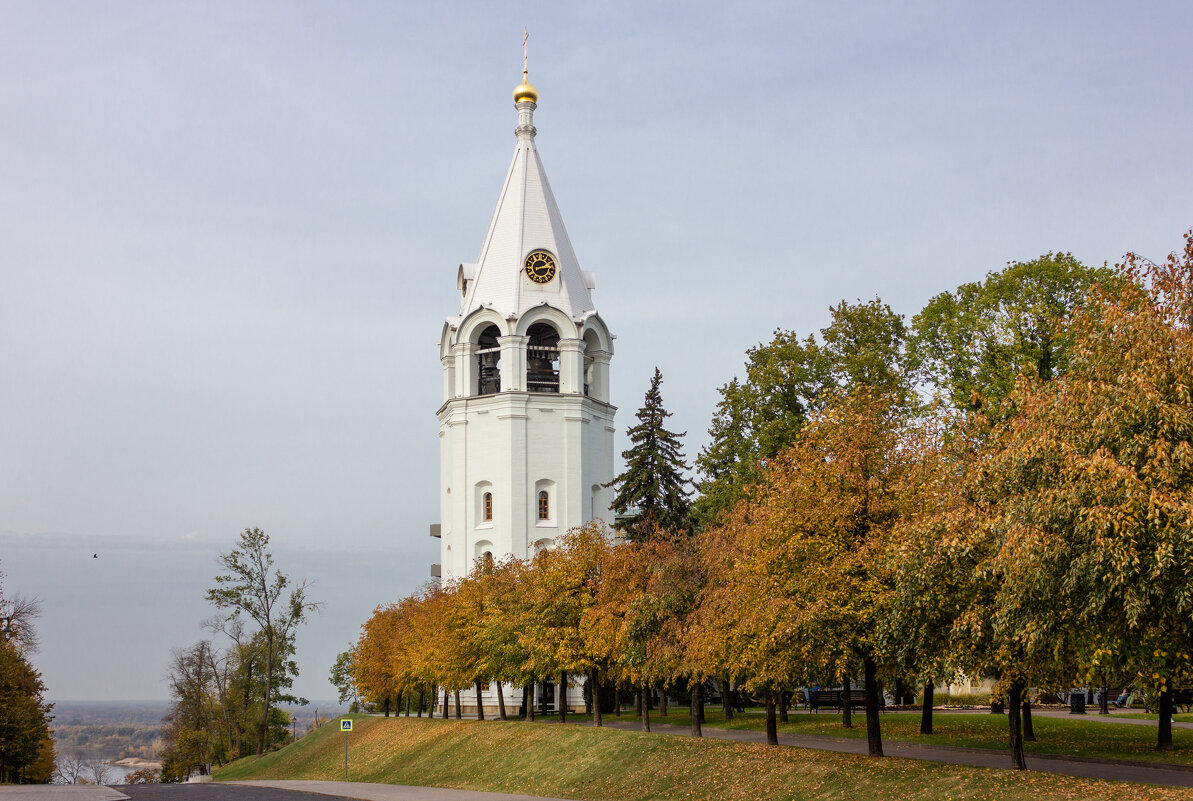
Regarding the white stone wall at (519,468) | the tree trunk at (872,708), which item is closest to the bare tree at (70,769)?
the white stone wall at (519,468)

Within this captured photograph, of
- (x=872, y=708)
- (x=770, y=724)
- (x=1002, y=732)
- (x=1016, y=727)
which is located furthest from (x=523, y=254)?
(x=1016, y=727)

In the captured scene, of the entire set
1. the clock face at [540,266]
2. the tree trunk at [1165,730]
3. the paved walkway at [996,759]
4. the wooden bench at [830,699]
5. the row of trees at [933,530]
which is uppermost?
the clock face at [540,266]

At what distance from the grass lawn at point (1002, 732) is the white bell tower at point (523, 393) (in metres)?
22.7

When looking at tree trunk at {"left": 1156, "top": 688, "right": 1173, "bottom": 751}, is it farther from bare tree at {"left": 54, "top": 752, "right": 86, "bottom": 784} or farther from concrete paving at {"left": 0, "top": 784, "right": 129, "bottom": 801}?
bare tree at {"left": 54, "top": 752, "right": 86, "bottom": 784}

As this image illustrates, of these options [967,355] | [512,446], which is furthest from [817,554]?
[512,446]

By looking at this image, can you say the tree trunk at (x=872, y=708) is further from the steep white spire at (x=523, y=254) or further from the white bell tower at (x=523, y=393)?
the steep white spire at (x=523, y=254)

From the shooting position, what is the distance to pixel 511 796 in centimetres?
3073

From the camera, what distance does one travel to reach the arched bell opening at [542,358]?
212ft

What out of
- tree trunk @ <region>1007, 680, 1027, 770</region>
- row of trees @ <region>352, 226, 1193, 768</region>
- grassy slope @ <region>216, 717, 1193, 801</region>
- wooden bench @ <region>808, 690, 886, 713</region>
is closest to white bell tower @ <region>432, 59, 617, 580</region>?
grassy slope @ <region>216, 717, 1193, 801</region>

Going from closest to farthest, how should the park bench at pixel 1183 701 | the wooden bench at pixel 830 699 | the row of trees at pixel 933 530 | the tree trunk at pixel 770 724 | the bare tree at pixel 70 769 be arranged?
the row of trees at pixel 933 530, the tree trunk at pixel 770 724, the park bench at pixel 1183 701, the wooden bench at pixel 830 699, the bare tree at pixel 70 769

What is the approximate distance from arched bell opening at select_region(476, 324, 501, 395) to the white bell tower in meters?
0.08

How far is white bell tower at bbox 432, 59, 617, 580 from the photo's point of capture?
62.8 meters

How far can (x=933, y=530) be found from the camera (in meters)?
20.4

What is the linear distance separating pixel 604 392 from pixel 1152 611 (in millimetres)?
50496
